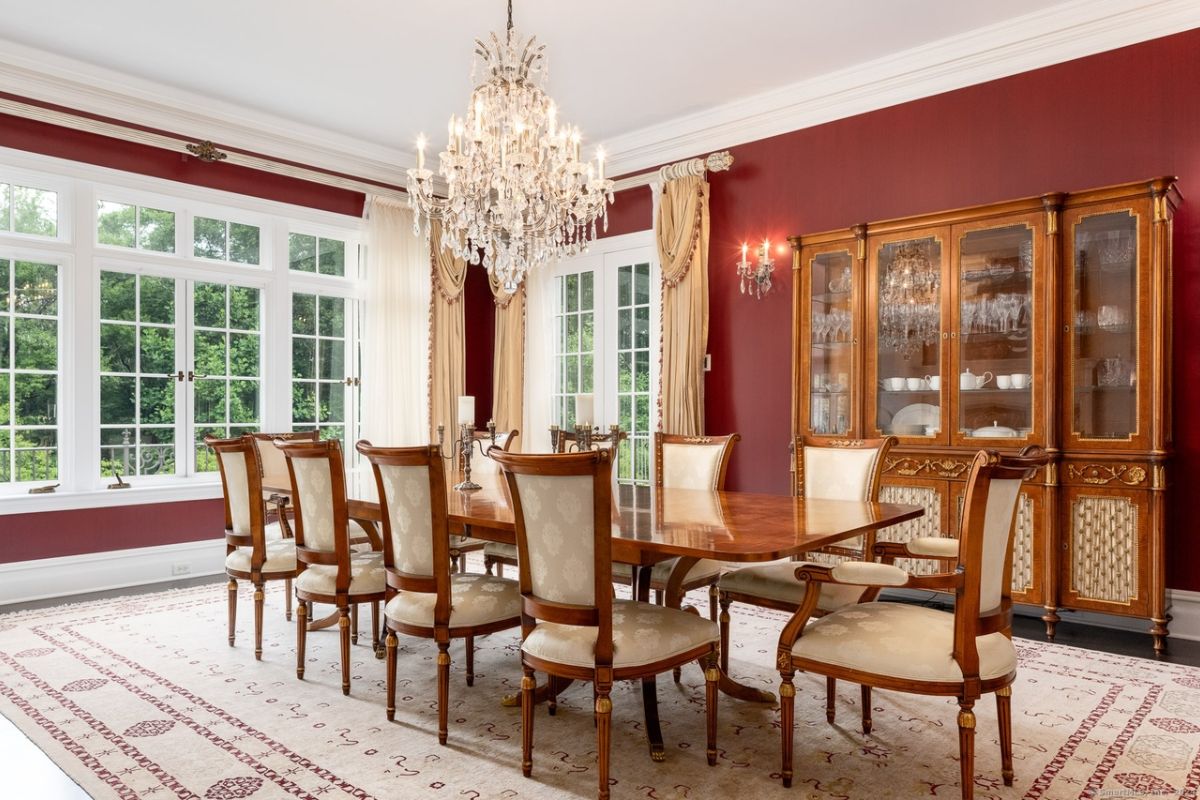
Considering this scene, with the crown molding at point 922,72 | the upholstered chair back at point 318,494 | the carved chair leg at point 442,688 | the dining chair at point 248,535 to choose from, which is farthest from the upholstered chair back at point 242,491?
the crown molding at point 922,72

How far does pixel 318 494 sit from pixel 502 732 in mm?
1201

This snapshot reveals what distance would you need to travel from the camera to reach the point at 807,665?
234 cm

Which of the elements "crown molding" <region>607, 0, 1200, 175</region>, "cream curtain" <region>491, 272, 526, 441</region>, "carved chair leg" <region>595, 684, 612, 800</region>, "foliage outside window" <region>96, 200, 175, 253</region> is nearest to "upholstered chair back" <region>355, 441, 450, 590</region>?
"carved chair leg" <region>595, 684, 612, 800</region>

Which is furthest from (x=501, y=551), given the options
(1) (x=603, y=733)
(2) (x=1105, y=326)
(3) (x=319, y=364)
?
(2) (x=1105, y=326)

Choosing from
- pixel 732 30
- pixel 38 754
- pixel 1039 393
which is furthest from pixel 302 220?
pixel 1039 393

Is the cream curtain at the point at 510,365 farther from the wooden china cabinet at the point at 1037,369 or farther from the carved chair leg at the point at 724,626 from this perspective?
the carved chair leg at the point at 724,626

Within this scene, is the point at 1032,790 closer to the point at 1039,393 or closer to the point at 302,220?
the point at 1039,393

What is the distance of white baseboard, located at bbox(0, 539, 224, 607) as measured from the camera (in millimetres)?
4688

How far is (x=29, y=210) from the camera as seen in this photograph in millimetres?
4859

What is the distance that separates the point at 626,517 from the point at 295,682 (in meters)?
1.62

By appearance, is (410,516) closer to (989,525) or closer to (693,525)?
(693,525)

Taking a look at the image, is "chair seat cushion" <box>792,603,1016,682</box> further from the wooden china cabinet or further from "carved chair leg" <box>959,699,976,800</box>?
the wooden china cabinet

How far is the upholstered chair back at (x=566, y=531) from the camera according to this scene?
2.23 metres

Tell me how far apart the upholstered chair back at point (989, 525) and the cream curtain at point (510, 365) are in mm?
5052
